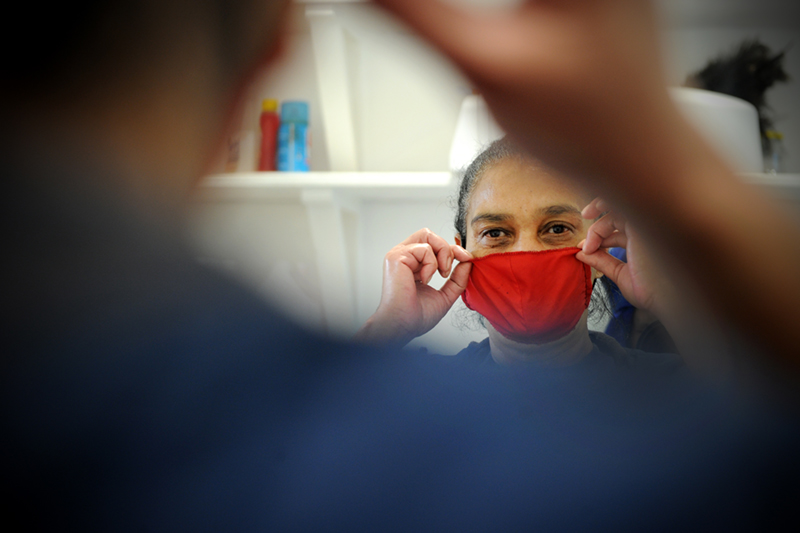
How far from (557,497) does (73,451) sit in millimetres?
259

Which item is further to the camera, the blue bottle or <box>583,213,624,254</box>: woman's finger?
the blue bottle

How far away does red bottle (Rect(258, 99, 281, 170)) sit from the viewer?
726 millimetres

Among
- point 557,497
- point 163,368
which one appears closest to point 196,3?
point 163,368

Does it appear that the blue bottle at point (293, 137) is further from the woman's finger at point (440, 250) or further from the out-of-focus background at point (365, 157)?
the woman's finger at point (440, 250)

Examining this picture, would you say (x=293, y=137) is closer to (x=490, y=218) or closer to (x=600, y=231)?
(x=490, y=218)

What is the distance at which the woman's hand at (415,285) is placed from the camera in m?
0.45

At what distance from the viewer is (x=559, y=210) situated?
449 millimetres

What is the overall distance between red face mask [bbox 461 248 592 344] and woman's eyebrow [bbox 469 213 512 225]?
0.06 m

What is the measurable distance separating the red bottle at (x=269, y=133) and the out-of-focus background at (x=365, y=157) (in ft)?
0.05

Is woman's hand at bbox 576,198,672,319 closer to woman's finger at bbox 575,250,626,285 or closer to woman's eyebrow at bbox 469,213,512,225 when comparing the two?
woman's finger at bbox 575,250,626,285

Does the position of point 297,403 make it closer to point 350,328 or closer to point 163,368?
point 163,368

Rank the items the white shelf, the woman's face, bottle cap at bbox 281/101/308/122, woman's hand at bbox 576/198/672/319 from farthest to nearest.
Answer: bottle cap at bbox 281/101/308/122 → the white shelf → the woman's face → woman's hand at bbox 576/198/672/319

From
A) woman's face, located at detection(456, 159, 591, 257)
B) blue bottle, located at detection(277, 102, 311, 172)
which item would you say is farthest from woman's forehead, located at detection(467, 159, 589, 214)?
blue bottle, located at detection(277, 102, 311, 172)

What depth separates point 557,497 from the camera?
27 centimetres
